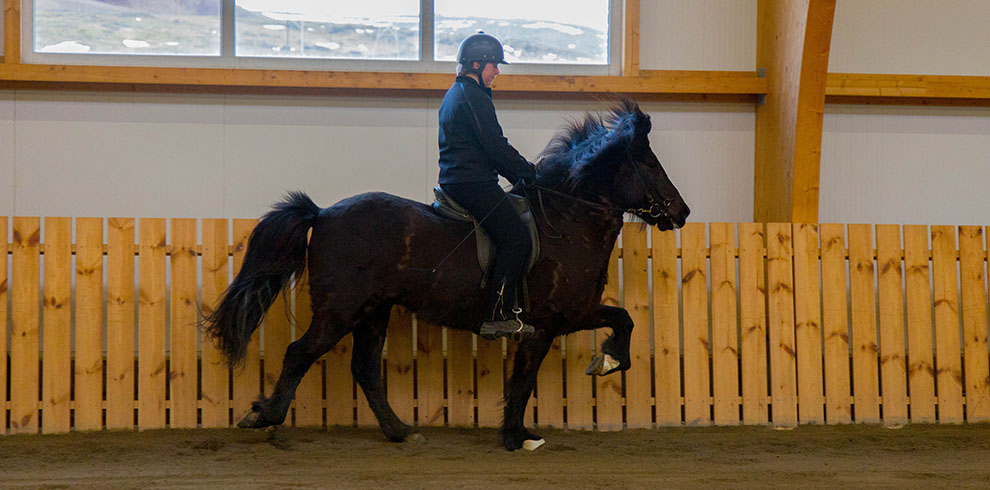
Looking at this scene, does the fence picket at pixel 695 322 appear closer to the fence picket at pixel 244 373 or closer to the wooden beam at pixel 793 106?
the wooden beam at pixel 793 106

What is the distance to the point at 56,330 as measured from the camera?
17.4 feet

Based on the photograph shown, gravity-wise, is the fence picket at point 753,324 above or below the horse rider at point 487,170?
→ below

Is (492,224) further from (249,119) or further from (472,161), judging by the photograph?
(249,119)

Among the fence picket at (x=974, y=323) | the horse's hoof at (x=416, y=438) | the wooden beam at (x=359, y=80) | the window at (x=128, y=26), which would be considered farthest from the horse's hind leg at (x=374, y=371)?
the fence picket at (x=974, y=323)

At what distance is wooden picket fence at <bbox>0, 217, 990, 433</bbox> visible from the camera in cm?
531

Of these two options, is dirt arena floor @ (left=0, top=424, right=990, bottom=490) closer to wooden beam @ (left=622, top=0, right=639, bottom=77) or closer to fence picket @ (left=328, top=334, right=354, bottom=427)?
fence picket @ (left=328, top=334, right=354, bottom=427)

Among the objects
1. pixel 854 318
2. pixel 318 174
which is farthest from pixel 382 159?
pixel 854 318

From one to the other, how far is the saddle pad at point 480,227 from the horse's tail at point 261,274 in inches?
32.1

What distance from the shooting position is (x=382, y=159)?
6906mm

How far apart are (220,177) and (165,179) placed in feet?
1.48

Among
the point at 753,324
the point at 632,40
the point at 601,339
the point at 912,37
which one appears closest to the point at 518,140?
the point at 632,40

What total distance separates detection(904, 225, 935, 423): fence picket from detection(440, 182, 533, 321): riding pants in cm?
312

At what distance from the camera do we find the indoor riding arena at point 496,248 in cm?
484

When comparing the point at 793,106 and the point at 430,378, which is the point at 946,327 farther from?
the point at 430,378
